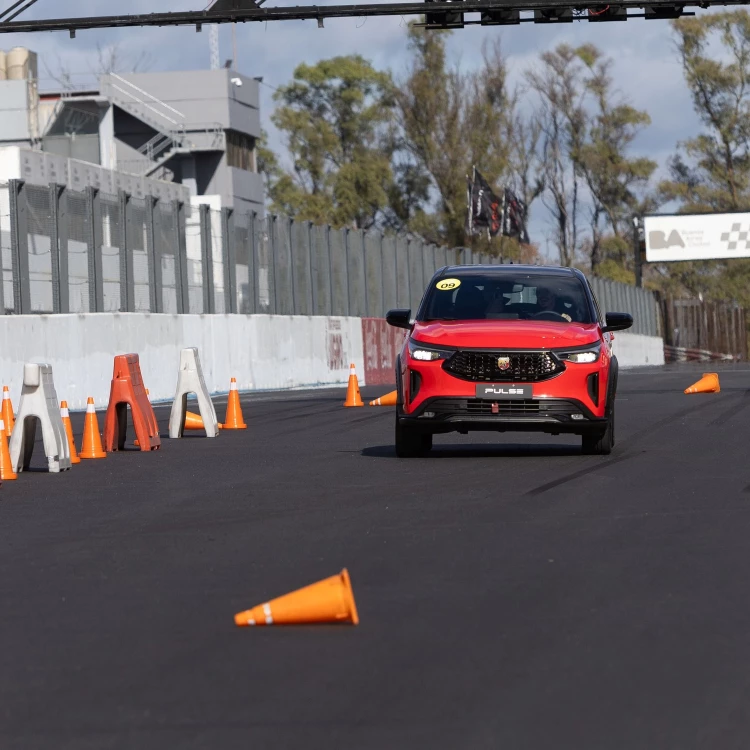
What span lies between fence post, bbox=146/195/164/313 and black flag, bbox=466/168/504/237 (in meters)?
39.2

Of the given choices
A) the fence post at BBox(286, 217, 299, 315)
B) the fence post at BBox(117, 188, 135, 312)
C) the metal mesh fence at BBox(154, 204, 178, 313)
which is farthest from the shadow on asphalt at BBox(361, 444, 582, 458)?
the fence post at BBox(286, 217, 299, 315)

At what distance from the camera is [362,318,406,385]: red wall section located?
42375 mm

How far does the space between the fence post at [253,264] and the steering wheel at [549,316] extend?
833 inches

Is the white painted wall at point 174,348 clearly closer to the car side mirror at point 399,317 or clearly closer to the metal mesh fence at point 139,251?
the metal mesh fence at point 139,251

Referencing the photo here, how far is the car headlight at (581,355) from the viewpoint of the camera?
48.4 ft

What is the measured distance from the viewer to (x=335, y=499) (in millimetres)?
12055

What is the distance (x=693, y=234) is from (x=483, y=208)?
795 inches

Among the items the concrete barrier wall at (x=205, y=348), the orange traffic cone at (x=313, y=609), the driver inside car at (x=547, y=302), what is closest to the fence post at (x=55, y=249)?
the concrete barrier wall at (x=205, y=348)

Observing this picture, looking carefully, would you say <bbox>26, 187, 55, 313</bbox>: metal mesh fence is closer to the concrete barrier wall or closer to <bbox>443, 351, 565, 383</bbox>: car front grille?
the concrete barrier wall

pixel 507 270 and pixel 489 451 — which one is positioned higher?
pixel 507 270

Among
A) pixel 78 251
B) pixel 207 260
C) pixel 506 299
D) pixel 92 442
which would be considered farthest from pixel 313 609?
pixel 207 260

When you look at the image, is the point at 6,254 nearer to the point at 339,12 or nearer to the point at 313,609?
the point at 339,12

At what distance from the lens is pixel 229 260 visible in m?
35.6

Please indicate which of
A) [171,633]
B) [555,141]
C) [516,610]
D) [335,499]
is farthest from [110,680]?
[555,141]
